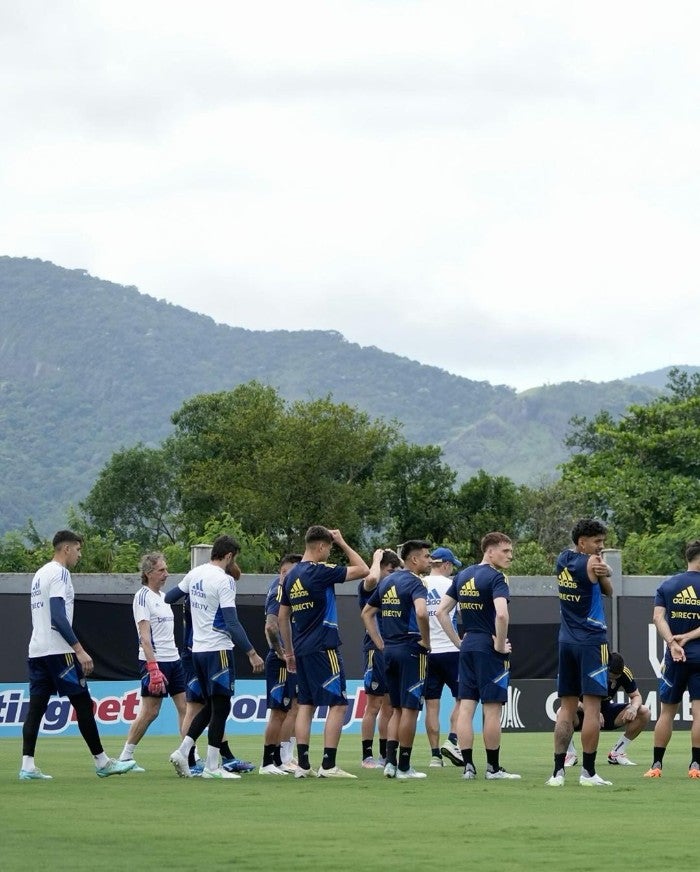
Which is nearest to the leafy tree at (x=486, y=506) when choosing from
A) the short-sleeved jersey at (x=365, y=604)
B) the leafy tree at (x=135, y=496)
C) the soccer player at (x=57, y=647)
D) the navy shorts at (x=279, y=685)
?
the leafy tree at (x=135, y=496)

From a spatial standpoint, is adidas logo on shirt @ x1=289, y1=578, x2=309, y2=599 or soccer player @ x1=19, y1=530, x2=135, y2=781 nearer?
soccer player @ x1=19, y1=530, x2=135, y2=781

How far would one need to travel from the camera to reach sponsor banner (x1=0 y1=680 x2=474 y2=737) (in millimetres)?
21578

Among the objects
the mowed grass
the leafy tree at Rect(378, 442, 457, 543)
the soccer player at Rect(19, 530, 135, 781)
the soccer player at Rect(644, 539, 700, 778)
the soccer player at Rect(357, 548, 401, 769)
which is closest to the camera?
the mowed grass

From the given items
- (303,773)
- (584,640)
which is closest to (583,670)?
(584,640)

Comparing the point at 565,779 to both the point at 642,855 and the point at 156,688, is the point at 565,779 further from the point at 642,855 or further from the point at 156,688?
the point at 642,855

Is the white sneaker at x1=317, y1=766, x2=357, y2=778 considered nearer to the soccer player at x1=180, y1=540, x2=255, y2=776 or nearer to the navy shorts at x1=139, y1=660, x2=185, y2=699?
the soccer player at x1=180, y1=540, x2=255, y2=776

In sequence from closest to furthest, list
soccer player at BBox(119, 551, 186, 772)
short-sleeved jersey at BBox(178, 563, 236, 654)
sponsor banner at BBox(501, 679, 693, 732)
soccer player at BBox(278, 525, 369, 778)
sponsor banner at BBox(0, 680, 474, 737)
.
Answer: soccer player at BBox(278, 525, 369, 778) < short-sleeved jersey at BBox(178, 563, 236, 654) < soccer player at BBox(119, 551, 186, 772) < sponsor banner at BBox(0, 680, 474, 737) < sponsor banner at BBox(501, 679, 693, 732)

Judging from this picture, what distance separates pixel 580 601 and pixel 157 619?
420 cm

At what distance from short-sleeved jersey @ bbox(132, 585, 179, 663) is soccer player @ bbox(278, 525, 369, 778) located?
5.75 feet

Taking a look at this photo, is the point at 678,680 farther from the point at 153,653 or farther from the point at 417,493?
the point at 417,493

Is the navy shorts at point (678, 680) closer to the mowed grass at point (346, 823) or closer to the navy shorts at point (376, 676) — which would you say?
the mowed grass at point (346, 823)

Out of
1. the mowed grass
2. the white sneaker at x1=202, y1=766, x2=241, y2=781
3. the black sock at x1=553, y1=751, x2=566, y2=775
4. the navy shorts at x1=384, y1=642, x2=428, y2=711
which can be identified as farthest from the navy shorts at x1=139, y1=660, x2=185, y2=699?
the black sock at x1=553, y1=751, x2=566, y2=775

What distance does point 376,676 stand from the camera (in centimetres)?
1470

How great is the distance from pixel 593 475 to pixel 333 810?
191 feet
